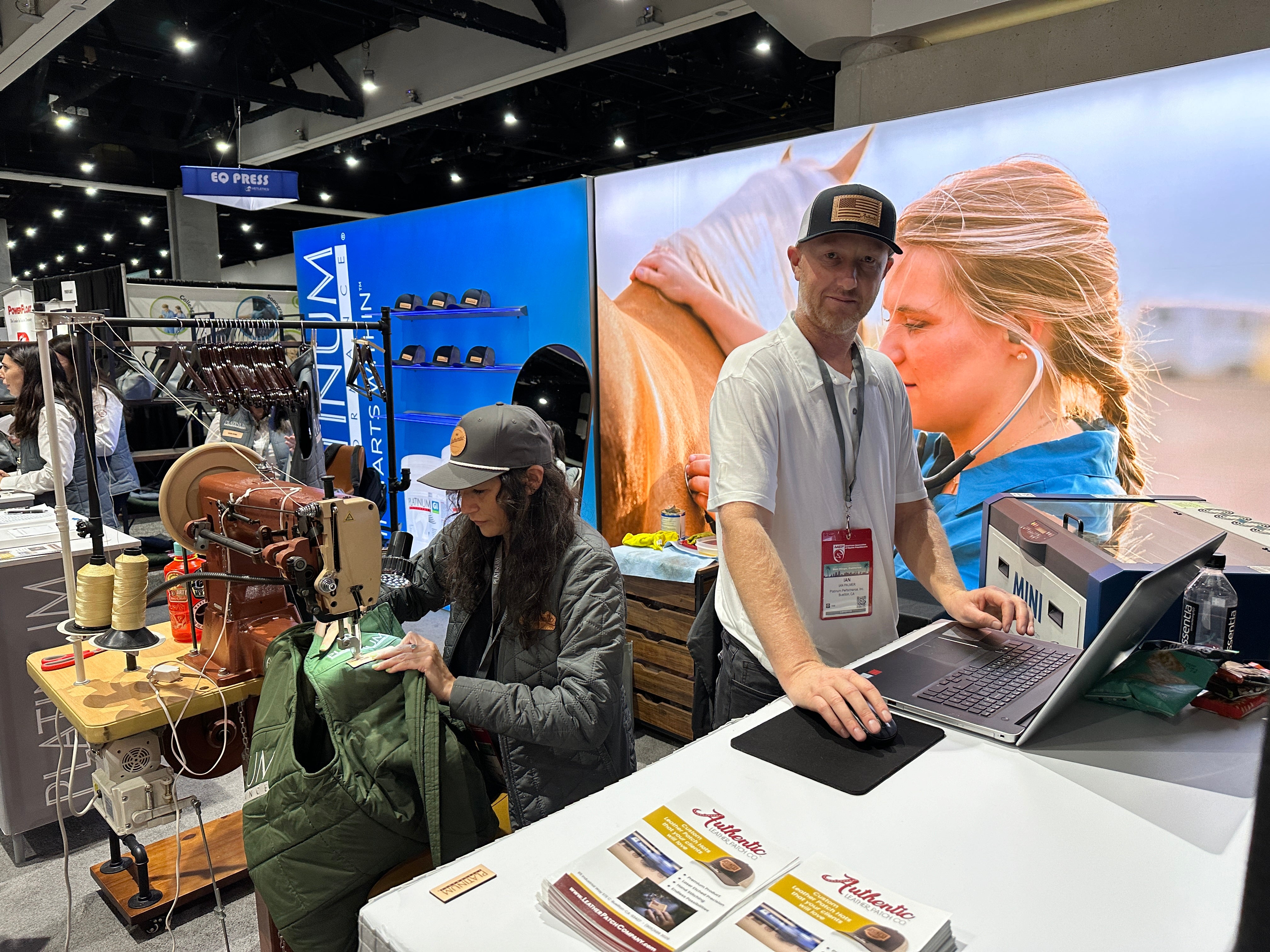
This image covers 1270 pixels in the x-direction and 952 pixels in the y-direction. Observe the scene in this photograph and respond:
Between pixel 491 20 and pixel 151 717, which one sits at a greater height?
pixel 491 20

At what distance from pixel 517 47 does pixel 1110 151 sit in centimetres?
433

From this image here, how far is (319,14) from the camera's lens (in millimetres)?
5984

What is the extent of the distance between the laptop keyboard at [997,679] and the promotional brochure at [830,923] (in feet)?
1.67

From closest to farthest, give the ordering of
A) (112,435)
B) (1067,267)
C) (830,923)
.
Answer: (830,923)
(1067,267)
(112,435)

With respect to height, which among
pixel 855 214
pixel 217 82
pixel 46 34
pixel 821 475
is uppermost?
pixel 217 82

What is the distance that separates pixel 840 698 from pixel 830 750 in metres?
0.08

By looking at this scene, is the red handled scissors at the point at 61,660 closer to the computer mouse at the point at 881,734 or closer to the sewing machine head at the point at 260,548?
the sewing machine head at the point at 260,548

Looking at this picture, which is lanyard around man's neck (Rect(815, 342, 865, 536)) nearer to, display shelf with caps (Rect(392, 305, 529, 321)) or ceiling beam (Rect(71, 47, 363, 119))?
display shelf with caps (Rect(392, 305, 529, 321))

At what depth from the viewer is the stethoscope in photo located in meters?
3.08

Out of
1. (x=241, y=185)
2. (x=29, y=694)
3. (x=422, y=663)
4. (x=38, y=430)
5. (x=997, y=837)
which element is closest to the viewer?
(x=997, y=837)

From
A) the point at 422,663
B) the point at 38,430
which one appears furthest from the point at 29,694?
the point at 422,663

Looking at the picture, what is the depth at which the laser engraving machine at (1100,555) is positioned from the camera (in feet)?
4.57

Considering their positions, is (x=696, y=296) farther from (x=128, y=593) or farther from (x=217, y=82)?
(x=217, y=82)

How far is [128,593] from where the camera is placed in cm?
186
